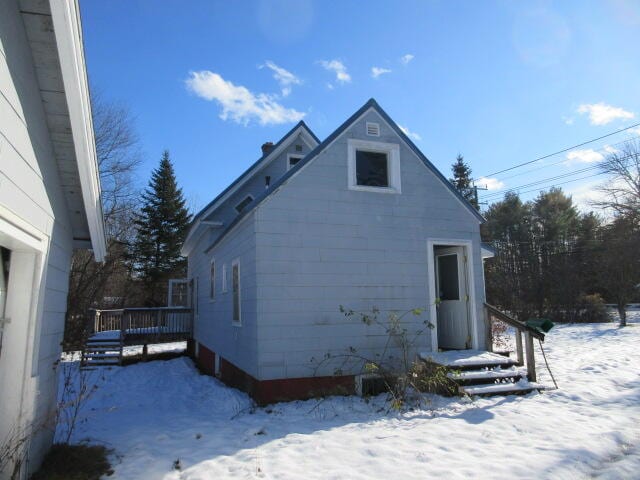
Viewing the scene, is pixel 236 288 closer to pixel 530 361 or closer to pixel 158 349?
pixel 530 361

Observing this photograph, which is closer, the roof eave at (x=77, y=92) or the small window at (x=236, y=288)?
the roof eave at (x=77, y=92)

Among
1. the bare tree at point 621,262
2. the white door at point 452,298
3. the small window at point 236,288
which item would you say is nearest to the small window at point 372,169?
the white door at point 452,298

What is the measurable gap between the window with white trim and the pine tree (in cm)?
2802

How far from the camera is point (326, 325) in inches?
333

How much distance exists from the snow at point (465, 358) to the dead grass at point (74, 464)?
573 cm

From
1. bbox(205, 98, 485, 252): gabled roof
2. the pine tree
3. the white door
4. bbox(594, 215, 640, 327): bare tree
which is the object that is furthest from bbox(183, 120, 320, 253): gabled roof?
the pine tree

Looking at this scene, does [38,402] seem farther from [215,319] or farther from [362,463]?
[215,319]

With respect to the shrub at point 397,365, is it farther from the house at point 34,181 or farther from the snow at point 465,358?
the house at point 34,181

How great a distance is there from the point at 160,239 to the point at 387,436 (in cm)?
3309

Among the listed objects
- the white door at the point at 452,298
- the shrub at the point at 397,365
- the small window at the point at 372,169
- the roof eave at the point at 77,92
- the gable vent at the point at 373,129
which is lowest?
the shrub at the point at 397,365

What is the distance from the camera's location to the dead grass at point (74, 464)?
471 cm

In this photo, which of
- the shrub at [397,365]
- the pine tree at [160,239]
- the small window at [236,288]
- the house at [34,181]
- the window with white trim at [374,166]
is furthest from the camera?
the pine tree at [160,239]

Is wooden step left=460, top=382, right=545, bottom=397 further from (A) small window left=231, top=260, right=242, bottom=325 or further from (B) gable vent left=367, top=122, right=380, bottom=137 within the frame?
(B) gable vent left=367, top=122, right=380, bottom=137

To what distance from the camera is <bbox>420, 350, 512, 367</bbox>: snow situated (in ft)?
27.4
